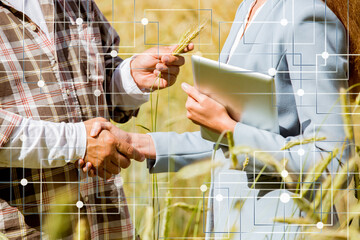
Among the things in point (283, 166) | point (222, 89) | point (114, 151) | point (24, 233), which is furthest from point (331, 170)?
point (24, 233)

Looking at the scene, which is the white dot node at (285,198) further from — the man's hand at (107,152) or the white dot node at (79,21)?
the white dot node at (79,21)

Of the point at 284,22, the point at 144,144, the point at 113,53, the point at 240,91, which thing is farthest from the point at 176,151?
the point at 113,53

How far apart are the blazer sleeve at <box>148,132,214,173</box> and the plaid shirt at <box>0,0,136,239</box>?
0.20 metres

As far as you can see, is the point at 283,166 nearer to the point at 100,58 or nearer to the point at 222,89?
the point at 222,89

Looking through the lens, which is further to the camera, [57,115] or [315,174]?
[57,115]

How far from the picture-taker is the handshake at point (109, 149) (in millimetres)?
1046

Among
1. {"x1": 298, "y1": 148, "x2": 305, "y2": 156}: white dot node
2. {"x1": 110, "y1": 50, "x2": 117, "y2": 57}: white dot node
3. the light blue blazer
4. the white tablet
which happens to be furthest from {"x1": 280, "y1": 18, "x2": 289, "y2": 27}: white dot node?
{"x1": 110, "y1": 50, "x2": 117, "y2": 57}: white dot node

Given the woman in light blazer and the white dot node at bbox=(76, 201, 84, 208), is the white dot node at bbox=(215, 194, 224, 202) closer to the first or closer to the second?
the woman in light blazer

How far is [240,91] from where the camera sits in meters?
0.84

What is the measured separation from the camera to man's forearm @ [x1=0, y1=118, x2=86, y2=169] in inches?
39.6

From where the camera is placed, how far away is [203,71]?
34.1 inches

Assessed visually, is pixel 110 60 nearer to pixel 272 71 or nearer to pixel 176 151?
pixel 176 151

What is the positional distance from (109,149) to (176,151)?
0.51ft

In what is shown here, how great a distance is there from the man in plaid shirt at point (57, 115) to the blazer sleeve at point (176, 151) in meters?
0.05
